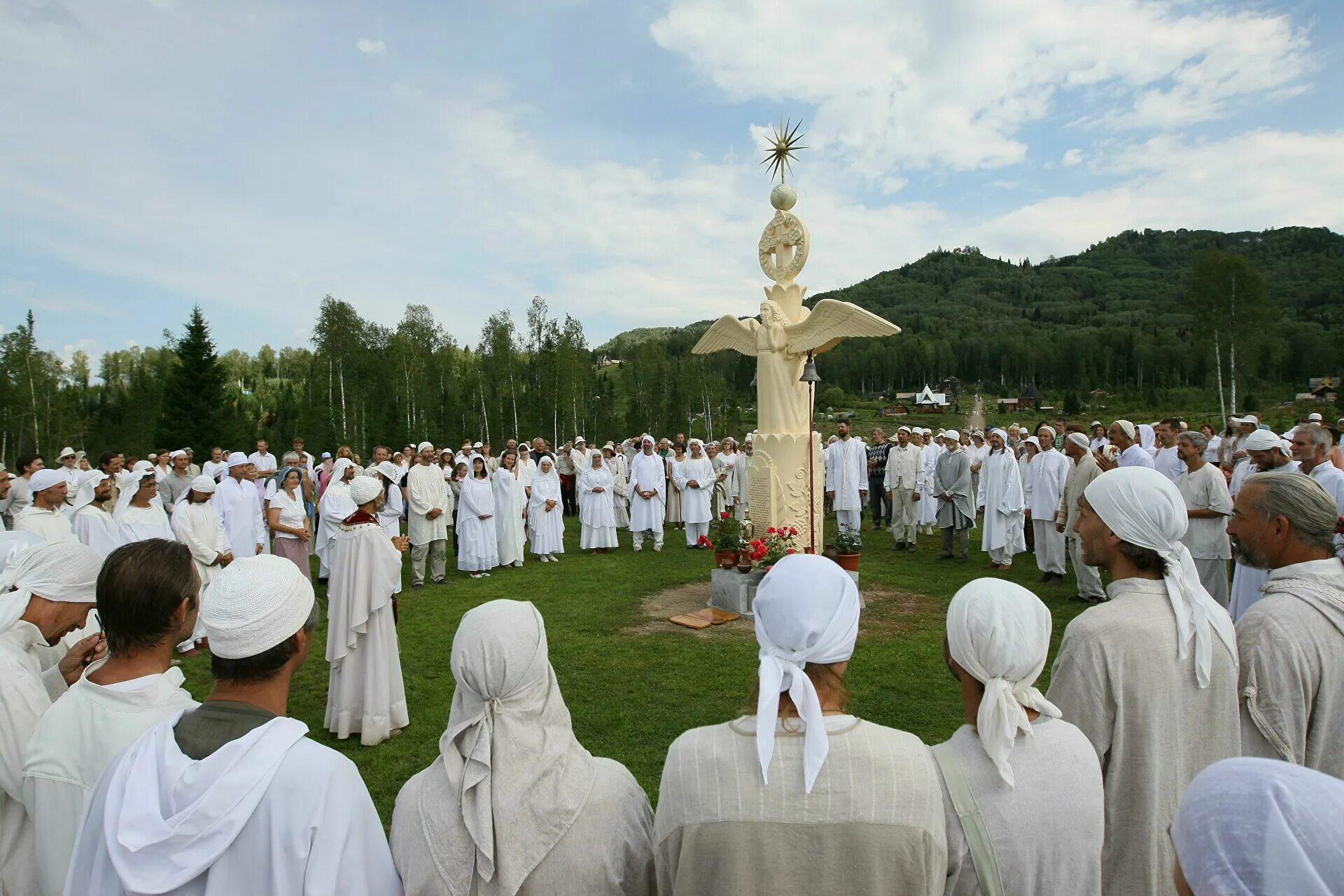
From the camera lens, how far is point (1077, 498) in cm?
761

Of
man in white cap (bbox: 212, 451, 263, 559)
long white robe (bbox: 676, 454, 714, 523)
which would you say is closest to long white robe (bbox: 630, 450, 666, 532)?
long white robe (bbox: 676, 454, 714, 523)

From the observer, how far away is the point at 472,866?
1648 millimetres

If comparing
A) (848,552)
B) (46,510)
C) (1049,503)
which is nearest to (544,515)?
(848,552)

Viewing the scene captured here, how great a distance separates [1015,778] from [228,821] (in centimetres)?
166

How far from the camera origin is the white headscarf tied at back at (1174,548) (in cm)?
218

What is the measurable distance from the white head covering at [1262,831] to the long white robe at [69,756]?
2.17m

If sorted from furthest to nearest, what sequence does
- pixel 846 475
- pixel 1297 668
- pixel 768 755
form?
1. pixel 846 475
2. pixel 1297 668
3. pixel 768 755

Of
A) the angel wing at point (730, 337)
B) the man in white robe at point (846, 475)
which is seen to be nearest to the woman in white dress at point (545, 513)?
the angel wing at point (730, 337)

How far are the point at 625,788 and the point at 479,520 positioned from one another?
32.9 ft

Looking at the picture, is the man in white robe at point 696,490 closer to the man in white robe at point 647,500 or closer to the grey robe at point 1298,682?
the man in white robe at point 647,500

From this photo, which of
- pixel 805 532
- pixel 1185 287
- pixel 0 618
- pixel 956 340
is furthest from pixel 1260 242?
pixel 0 618

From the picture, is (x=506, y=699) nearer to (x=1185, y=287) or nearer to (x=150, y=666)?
(x=150, y=666)

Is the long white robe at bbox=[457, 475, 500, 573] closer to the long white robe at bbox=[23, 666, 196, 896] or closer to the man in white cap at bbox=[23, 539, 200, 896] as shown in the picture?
the man in white cap at bbox=[23, 539, 200, 896]

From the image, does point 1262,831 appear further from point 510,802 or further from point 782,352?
point 782,352
